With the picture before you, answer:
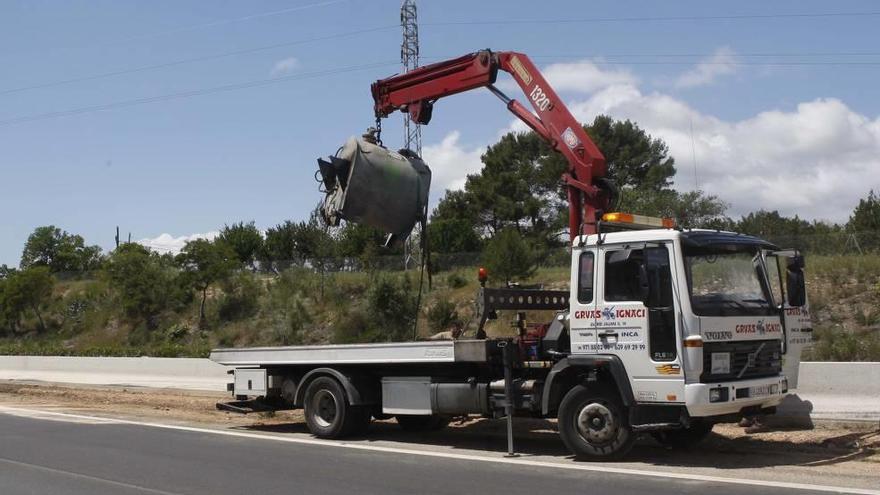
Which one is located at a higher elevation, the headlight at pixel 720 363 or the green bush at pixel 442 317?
the green bush at pixel 442 317

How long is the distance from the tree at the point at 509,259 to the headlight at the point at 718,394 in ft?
72.4

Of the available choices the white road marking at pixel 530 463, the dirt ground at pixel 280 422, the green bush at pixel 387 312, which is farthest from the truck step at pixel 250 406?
the green bush at pixel 387 312

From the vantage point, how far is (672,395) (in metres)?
9.81

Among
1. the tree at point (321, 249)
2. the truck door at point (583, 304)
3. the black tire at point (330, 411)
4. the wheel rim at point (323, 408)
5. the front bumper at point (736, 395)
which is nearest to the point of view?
the front bumper at point (736, 395)

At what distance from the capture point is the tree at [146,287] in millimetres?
44000

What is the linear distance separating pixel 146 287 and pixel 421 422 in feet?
108

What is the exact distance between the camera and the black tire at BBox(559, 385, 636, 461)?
33.9 ft

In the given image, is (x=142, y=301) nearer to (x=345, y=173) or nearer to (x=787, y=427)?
(x=345, y=173)

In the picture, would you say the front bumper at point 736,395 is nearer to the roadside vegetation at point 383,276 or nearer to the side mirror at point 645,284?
the side mirror at point 645,284

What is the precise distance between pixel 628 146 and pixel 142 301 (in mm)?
28408

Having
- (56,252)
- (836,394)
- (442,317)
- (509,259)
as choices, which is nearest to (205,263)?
(442,317)

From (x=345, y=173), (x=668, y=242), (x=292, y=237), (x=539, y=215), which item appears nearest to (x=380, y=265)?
(x=539, y=215)

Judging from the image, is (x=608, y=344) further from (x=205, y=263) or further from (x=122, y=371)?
(x=205, y=263)

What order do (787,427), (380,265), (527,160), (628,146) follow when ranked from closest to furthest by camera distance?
1. (787,427)
2. (380,265)
3. (628,146)
4. (527,160)
